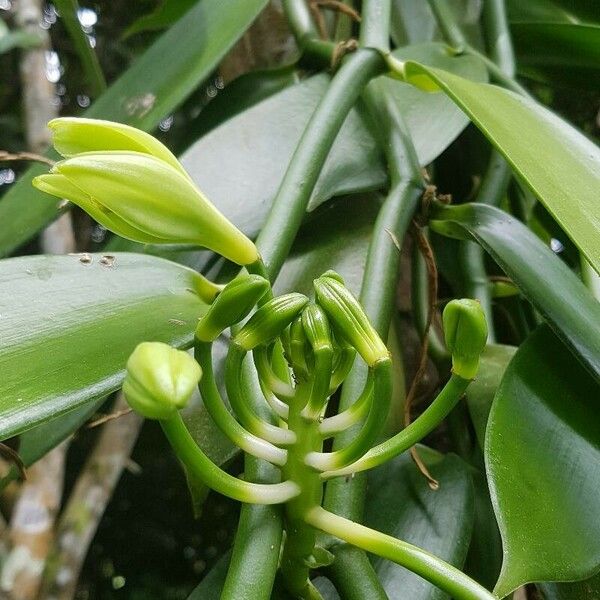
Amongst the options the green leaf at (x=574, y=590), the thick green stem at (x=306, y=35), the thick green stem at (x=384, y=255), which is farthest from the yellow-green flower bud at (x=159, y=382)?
the thick green stem at (x=306, y=35)

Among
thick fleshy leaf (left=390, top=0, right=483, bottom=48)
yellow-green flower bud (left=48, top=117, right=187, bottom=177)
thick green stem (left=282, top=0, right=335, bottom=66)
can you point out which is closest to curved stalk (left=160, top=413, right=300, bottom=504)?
yellow-green flower bud (left=48, top=117, right=187, bottom=177)

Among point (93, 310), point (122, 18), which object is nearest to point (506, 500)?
point (93, 310)

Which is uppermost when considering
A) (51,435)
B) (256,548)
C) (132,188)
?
(132,188)

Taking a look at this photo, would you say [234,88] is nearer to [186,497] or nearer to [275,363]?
[275,363]

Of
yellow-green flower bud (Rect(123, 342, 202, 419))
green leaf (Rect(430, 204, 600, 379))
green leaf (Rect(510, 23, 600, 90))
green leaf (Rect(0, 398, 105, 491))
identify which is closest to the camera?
yellow-green flower bud (Rect(123, 342, 202, 419))

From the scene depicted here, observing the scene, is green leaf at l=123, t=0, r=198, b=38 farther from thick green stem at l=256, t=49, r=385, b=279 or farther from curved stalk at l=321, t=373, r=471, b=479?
curved stalk at l=321, t=373, r=471, b=479

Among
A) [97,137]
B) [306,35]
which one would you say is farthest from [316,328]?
[306,35]

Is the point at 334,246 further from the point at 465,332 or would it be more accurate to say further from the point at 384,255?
the point at 465,332
